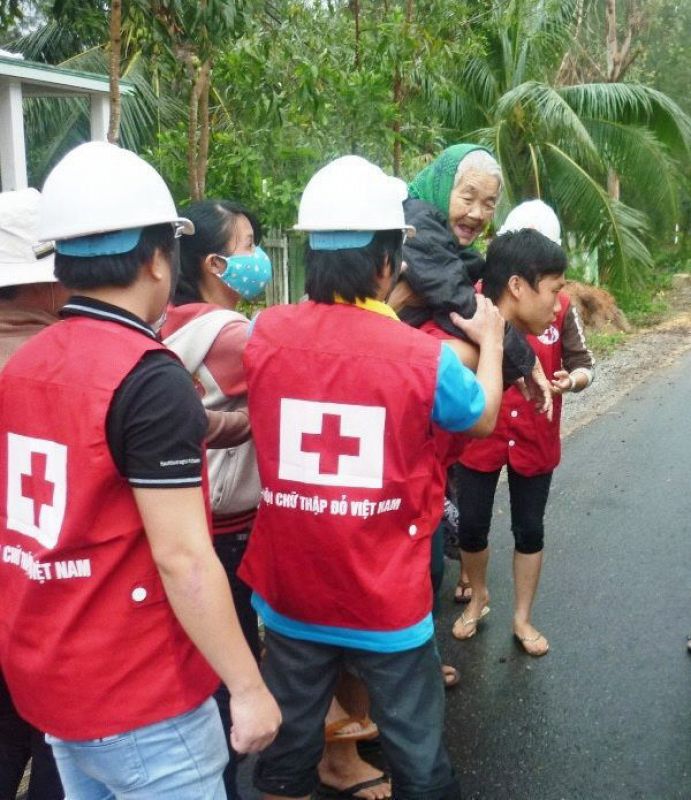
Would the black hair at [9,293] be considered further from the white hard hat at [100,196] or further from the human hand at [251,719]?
the human hand at [251,719]

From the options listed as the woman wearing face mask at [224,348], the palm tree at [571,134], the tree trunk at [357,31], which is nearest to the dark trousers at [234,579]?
the woman wearing face mask at [224,348]

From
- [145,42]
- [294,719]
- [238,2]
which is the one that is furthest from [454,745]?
[145,42]

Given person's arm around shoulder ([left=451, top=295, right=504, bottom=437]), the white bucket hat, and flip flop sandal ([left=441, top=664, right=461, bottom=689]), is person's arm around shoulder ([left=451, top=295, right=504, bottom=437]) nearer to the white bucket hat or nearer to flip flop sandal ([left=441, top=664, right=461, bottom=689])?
the white bucket hat

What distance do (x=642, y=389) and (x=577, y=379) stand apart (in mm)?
5835

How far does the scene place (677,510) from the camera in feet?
17.3

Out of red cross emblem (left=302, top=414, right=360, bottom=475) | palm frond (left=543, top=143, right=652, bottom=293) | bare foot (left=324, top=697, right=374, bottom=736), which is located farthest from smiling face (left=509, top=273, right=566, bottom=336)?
palm frond (left=543, top=143, right=652, bottom=293)

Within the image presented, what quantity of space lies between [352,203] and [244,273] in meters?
0.70

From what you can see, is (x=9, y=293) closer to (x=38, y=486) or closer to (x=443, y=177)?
Result: (x=38, y=486)

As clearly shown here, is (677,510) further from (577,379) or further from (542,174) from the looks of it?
(542,174)

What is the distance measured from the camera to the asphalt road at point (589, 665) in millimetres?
2871

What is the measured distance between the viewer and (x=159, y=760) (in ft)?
5.20

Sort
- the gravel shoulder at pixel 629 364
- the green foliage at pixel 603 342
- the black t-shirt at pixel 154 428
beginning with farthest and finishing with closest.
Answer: the green foliage at pixel 603 342 → the gravel shoulder at pixel 629 364 → the black t-shirt at pixel 154 428

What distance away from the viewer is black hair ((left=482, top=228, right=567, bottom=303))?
2756 millimetres

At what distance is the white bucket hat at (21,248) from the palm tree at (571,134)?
9.63 m
